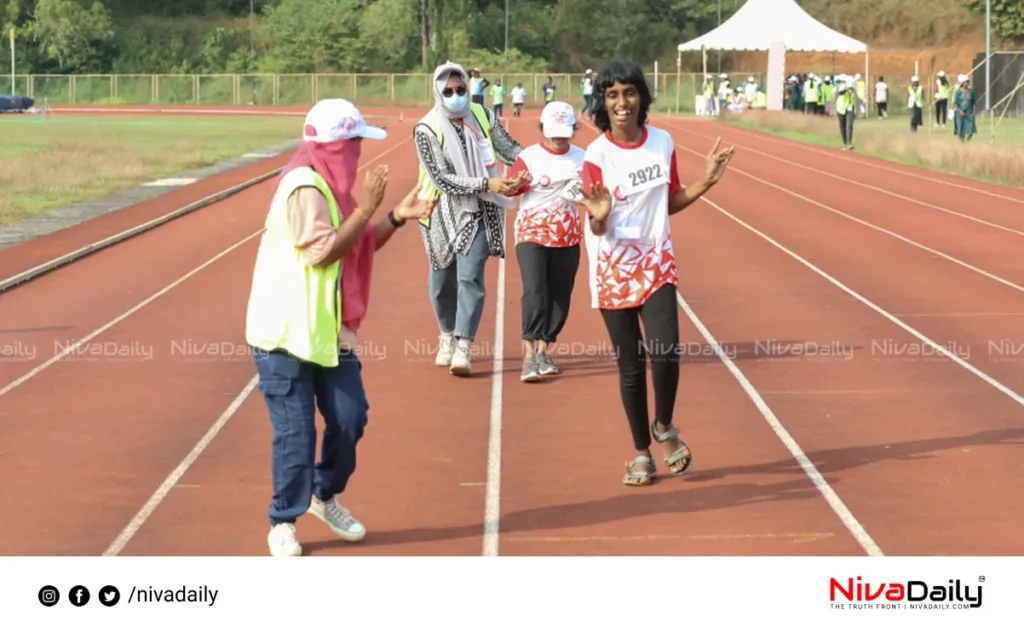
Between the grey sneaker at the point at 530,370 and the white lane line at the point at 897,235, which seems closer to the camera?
the grey sneaker at the point at 530,370

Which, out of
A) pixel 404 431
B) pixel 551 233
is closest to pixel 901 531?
pixel 404 431

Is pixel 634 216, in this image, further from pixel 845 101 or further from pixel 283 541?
pixel 845 101

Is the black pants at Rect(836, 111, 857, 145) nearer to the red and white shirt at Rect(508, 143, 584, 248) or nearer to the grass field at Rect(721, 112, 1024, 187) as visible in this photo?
the grass field at Rect(721, 112, 1024, 187)

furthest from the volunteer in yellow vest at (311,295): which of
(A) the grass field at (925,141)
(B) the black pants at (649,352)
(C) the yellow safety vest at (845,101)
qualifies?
(C) the yellow safety vest at (845,101)

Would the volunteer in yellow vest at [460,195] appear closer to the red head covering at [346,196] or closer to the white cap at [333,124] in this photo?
the red head covering at [346,196]

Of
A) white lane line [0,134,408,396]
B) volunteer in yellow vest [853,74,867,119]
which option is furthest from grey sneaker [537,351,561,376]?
volunteer in yellow vest [853,74,867,119]

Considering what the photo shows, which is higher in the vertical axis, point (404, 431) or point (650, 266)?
point (650, 266)

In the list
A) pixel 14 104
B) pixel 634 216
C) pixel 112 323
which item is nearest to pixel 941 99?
pixel 112 323

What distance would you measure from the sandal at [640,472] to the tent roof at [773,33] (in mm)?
54169

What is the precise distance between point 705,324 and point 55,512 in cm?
731

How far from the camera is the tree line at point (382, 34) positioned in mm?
97875

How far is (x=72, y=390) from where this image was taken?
1146 centimetres

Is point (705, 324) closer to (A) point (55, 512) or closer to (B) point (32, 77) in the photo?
(A) point (55, 512)

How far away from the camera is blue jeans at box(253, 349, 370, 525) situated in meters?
7.07
